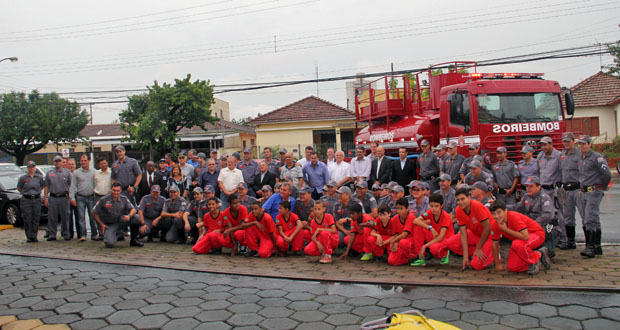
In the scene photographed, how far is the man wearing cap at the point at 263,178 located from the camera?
31.1ft

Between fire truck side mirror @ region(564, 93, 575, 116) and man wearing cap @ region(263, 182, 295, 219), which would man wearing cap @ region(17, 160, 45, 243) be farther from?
fire truck side mirror @ region(564, 93, 575, 116)

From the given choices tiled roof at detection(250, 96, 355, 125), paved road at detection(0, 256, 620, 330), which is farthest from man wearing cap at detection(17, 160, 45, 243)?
tiled roof at detection(250, 96, 355, 125)

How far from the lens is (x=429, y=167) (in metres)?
8.98

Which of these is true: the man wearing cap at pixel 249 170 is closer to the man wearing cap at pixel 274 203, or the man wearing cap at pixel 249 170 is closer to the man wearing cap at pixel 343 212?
the man wearing cap at pixel 274 203

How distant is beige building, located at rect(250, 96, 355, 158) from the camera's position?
94.5ft

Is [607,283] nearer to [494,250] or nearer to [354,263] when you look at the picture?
[494,250]

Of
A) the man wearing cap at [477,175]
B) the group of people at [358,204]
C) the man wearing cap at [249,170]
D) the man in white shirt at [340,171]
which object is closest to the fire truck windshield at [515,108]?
the group of people at [358,204]

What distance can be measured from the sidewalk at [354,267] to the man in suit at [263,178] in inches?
75.2

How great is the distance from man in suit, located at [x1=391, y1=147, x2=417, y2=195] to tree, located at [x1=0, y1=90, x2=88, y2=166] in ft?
92.5

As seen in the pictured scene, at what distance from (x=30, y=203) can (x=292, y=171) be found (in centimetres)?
554

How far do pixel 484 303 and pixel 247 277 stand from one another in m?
3.03

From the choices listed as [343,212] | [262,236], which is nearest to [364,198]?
[343,212]

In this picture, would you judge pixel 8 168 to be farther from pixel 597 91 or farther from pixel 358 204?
pixel 597 91

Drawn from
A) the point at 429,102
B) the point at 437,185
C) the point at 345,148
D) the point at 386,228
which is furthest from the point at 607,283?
the point at 345,148
